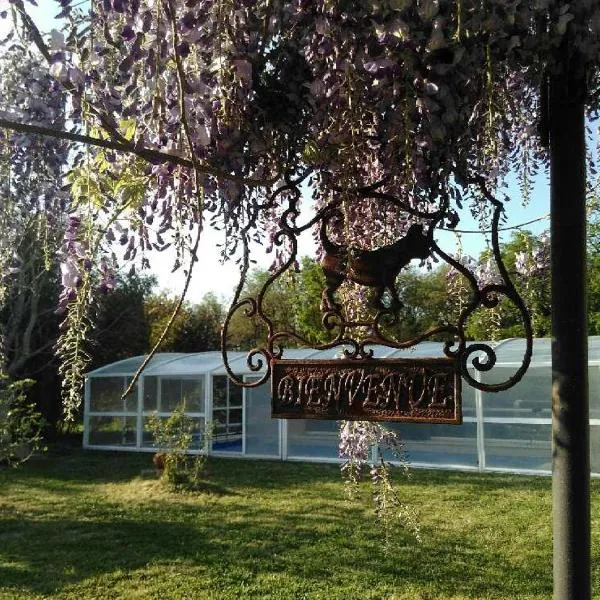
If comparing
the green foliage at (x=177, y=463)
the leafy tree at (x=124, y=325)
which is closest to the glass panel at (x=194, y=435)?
the green foliage at (x=177, y=463)

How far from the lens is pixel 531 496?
6.57 m

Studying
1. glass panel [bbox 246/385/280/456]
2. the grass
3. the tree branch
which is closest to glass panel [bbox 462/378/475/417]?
the grass

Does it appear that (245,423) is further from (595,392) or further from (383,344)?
(383,344)

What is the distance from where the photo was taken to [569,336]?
119cm

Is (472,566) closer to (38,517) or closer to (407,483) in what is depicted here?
(407,483)

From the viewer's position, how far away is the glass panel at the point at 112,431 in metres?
11.1

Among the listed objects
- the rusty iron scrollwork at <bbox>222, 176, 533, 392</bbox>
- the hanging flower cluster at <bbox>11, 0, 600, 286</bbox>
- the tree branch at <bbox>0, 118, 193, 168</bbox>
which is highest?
the hanging flower cluster at <bbox>11, 0, 600, 286</bbox>

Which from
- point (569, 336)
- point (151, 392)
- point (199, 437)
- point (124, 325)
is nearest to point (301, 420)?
point (569, 336)

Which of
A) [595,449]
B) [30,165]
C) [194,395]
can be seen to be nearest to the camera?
[30,165]

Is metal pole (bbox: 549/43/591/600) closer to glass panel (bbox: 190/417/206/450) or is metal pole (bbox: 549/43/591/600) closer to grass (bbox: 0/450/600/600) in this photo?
grass (bbox: 0/450/600/600)

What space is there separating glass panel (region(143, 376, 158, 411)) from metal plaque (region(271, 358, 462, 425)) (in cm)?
979

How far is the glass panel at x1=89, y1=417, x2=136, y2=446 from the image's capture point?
11102mm

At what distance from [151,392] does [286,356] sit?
2311mm

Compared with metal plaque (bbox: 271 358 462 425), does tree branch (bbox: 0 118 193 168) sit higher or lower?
higher
